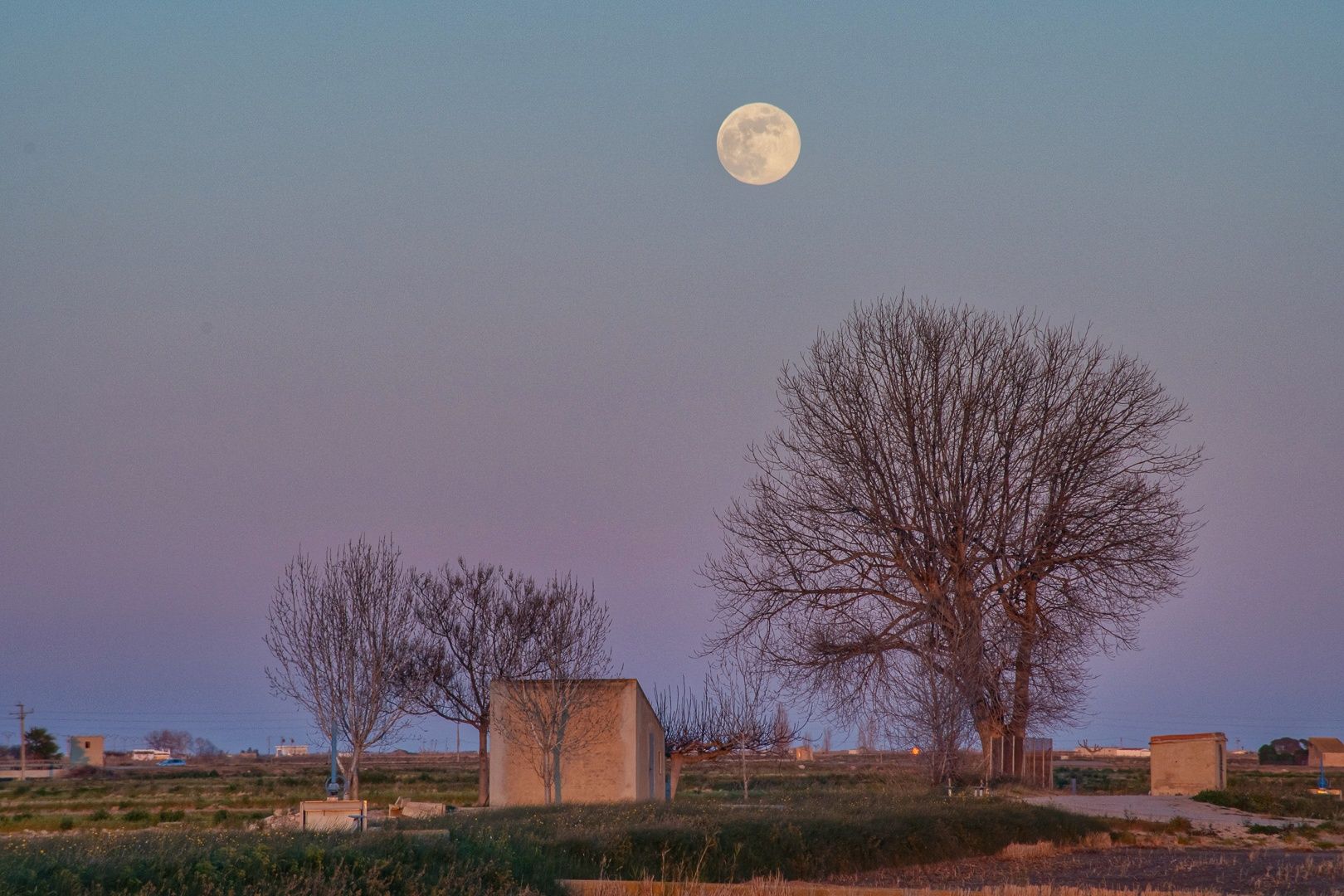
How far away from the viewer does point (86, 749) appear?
3698 inches

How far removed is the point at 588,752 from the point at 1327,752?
75.8 metres

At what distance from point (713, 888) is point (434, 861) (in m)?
2.61

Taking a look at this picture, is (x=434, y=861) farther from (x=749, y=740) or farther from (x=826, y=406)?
(x=749, y=740)

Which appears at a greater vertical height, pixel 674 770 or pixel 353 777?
pixel 353 777

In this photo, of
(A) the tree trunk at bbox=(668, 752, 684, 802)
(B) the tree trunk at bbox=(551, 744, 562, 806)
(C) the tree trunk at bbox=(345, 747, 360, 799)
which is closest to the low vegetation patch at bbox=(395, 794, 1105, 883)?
(B) the tree trunk at bbox=(551, 744, 562, 806)

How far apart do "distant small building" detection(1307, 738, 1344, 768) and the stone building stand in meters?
70.4

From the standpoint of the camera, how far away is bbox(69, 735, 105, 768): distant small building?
93.0 m

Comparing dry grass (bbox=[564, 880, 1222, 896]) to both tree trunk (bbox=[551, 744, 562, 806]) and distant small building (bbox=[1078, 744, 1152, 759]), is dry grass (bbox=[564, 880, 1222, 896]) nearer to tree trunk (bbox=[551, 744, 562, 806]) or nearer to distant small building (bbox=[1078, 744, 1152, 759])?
tree trunk (bbox=[551, 744, 562, 806])

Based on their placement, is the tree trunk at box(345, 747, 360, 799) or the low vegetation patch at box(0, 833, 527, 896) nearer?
the low vegetation patch at box(0, 833, 527, 896)

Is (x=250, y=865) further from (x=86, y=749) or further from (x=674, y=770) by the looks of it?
(x=86, y=749)

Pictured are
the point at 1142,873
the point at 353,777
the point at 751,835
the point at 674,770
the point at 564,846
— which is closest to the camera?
the point at 564,846

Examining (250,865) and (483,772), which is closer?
(250,865)

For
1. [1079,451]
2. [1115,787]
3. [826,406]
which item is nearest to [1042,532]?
[1079,451]

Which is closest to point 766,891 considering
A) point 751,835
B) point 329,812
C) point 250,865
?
point 751,835
